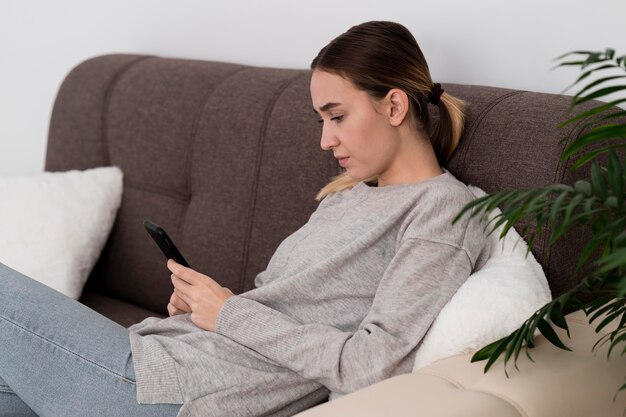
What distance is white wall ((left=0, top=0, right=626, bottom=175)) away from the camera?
185 cm

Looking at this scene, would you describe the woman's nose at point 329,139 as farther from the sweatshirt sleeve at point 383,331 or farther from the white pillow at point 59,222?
the white pillow at point 59,222

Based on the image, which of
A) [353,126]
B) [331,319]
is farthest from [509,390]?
[353,126]

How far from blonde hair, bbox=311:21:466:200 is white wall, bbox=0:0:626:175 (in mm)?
293

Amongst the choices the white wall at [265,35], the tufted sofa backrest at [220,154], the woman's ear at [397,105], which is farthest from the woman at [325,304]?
the white wall at [265,35]

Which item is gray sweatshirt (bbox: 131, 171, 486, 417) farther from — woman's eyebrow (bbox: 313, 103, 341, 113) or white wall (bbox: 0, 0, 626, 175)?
white wall (bbox: 0, 0, 626, 175)

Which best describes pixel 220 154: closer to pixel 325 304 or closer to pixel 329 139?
pixel 329 139

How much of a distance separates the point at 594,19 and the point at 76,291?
1381 millimetres

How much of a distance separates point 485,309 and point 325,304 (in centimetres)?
Answer: 32

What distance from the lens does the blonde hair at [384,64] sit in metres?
1.64

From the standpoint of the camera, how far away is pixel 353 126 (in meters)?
1.66

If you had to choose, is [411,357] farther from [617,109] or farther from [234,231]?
[234,231]

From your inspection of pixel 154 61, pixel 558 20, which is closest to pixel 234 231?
pixel 154 61

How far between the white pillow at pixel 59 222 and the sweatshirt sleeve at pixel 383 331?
0.91 metres

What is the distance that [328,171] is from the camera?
6.38ft
